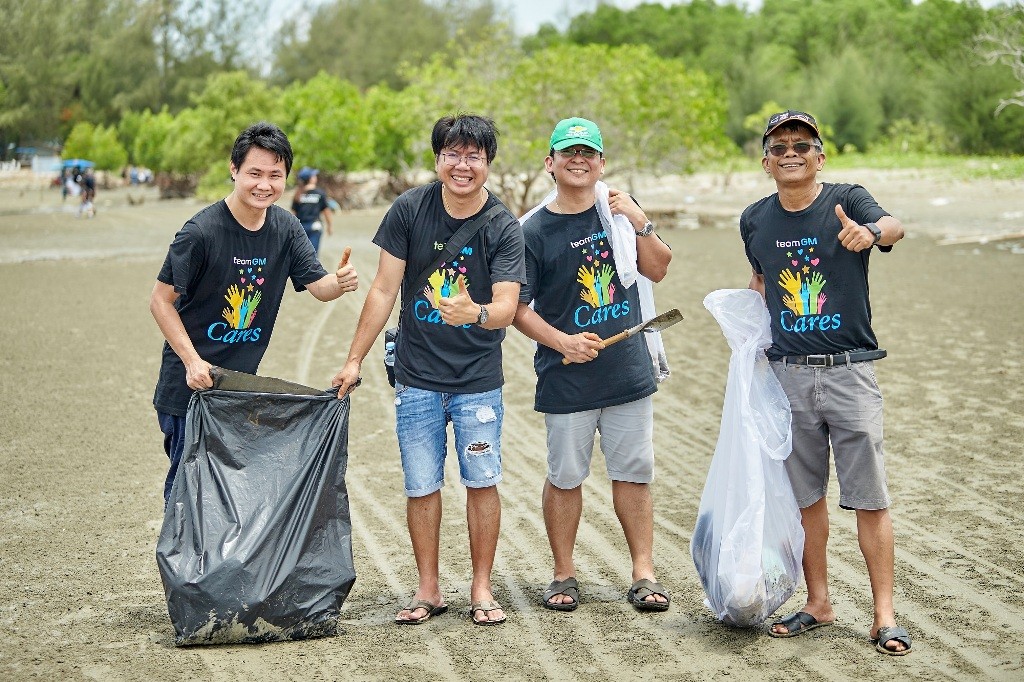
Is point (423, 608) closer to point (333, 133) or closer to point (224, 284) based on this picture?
point (224, 284)

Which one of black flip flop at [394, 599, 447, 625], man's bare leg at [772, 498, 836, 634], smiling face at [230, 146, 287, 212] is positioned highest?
smiling face at [230, 146, 287, 212]

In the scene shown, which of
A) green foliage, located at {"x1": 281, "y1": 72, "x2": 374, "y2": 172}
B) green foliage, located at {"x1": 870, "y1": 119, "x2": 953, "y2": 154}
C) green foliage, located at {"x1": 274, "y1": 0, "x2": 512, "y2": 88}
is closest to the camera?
green foliage, located at {"x1": 281, "y1": 72, "x2": 374, "y2": 172}

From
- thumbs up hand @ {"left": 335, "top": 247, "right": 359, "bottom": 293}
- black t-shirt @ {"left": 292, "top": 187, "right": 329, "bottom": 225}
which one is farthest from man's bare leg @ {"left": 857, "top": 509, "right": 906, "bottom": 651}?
black t-shirt @ {"left": 292, "top": 187, "right": 329, "bottom": 225}

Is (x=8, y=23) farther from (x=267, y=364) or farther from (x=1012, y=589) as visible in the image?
(x=1012, y=589)

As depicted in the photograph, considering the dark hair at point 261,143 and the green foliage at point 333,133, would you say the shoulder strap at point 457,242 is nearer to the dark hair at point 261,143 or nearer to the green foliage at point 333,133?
the dark hair at point 261,143

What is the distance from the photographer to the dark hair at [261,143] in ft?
15.0

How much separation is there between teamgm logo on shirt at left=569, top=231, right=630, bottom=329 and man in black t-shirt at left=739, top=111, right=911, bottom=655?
0.62 metres

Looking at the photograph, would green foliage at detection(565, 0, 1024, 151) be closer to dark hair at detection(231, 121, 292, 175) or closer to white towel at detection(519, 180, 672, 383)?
white towel at detection(519, 180, 672, 383)

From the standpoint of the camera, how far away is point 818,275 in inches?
171

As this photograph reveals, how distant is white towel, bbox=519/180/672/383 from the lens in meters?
4.73

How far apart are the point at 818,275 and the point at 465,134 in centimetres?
142

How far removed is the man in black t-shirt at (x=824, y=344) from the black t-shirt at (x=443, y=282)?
99 centimetres

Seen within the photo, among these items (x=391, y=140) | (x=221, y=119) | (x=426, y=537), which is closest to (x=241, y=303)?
(x=426, y=537)

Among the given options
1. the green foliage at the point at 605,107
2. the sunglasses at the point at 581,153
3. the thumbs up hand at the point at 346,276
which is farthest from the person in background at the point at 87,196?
the sunglasses at the point at 581,153
